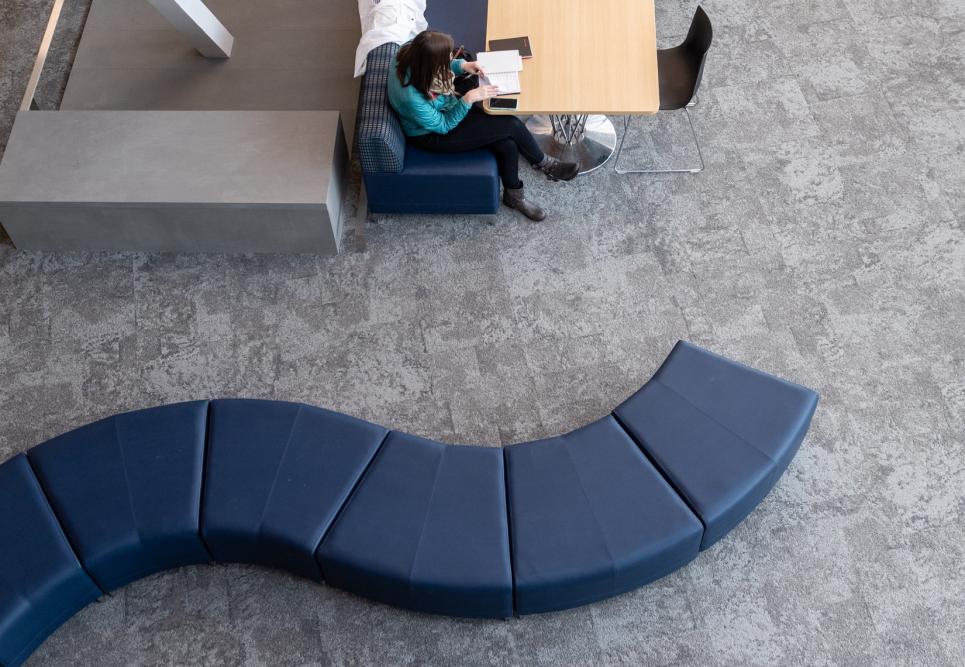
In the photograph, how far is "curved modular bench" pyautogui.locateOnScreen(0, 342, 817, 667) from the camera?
3.77 metres

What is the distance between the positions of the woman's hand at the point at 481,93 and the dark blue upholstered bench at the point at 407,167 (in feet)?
1.33

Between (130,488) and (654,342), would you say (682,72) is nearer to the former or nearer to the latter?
(654,342)

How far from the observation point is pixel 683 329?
485 cm

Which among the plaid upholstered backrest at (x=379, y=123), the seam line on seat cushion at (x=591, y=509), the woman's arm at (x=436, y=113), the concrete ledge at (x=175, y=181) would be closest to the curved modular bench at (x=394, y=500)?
the seam line on seat cushion at (x=591, y=509)

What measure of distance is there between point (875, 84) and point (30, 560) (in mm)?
5311

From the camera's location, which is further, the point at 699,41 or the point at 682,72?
the point at 682,72

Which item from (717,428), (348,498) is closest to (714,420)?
(717,428)

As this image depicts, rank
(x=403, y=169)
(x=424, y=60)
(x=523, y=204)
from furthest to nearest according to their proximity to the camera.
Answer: (x=523, y=204), (x=403, y=169), (x=424, y=60)

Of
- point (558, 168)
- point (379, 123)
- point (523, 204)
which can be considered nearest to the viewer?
point (379, 123)

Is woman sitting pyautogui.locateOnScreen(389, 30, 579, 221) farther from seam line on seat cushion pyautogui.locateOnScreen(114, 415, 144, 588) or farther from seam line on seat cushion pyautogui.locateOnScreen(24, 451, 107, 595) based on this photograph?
seam line on seat cushion pyautogui.locateOnScreen(24, 451, 107, 595)

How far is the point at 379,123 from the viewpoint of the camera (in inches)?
183

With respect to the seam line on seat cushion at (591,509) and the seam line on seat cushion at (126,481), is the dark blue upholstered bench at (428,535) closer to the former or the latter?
the seam line on seat cushion at (591,509)

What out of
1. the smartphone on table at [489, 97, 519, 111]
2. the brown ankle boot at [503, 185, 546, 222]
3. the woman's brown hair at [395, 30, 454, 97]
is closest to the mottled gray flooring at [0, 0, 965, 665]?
Answer: the brown ankle boot at [503, 185, 546, 222]

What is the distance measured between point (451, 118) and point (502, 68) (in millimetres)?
366
